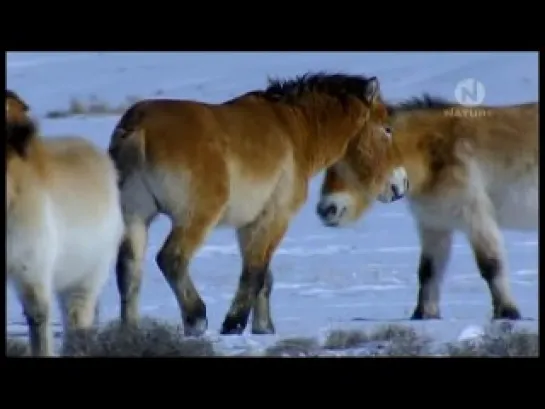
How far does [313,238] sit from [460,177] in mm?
920

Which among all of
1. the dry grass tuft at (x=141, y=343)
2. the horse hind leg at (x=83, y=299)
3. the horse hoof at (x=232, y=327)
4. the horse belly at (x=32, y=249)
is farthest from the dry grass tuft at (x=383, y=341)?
the horse belly at (x=32, y=249)

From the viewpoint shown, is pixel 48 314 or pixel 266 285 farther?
pixel 266 285

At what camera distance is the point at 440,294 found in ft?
32.4

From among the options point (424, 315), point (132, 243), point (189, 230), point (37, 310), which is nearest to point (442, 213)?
point (424, 315)

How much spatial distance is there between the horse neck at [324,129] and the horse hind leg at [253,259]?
415 mm

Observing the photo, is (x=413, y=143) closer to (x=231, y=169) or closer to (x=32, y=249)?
(x=231, y=169)

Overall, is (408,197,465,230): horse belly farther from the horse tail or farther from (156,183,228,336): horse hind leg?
the horse tail

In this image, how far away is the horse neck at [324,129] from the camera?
9695 millimetres

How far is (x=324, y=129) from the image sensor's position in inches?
383

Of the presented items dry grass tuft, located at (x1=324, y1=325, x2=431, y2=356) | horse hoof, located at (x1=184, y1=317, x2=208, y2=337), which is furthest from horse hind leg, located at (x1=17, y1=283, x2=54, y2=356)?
dry grass tuft, located at (x1=324, y1=325, x2=431, y2=356)
